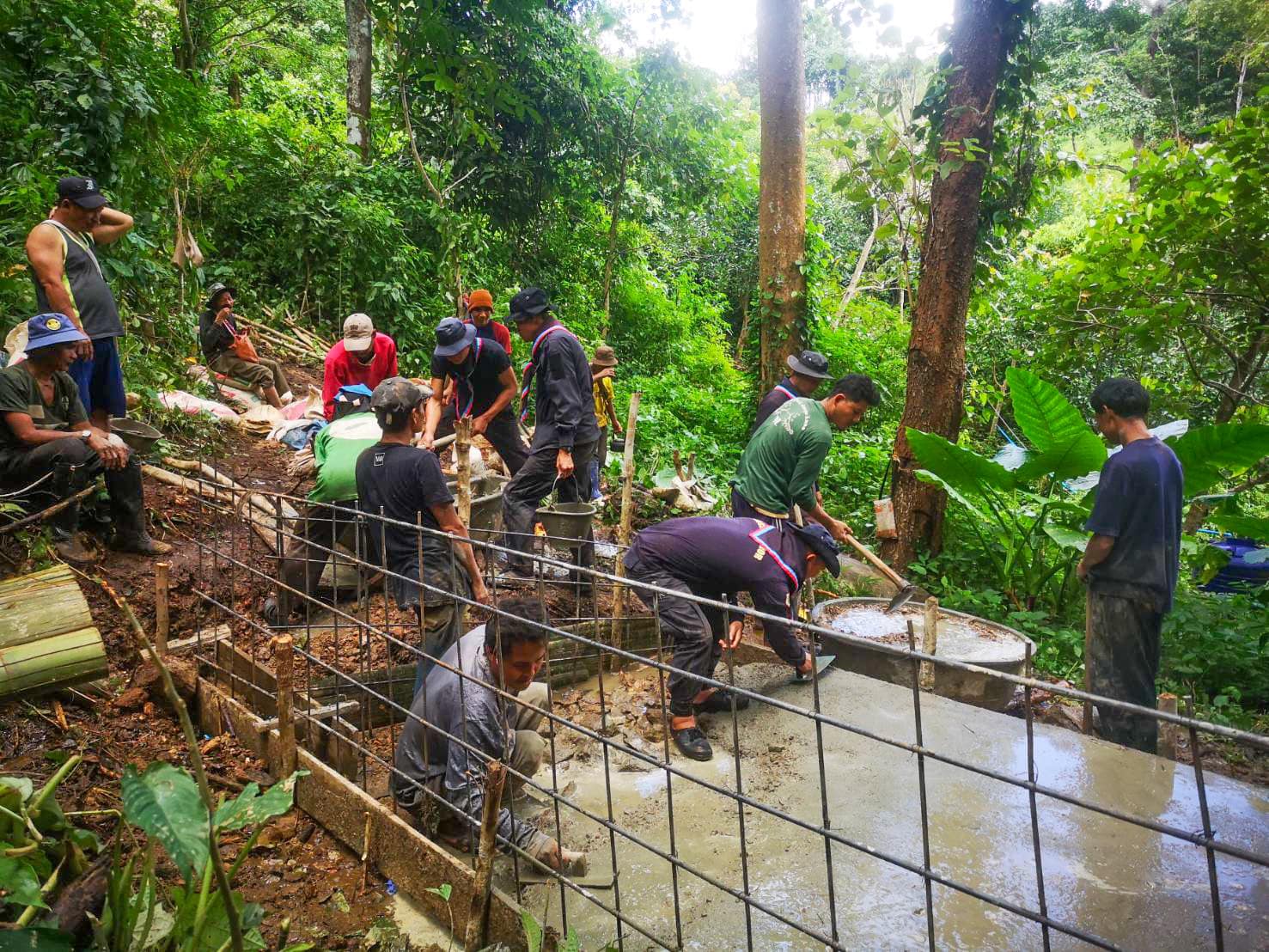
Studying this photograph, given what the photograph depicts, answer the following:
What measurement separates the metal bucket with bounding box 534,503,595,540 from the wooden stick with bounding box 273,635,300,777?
2.50 meters

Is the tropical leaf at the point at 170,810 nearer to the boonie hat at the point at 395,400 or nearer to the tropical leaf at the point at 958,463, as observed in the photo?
the boonie hat at the point at 395,400

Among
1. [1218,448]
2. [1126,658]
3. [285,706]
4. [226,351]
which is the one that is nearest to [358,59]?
[226,351]

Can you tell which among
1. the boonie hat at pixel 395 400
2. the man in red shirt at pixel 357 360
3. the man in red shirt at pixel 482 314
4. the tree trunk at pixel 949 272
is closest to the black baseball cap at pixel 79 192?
the man in red shirt at pixel 357 360

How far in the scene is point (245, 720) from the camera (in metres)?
3.66

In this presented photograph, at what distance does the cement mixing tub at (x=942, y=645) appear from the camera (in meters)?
4.83

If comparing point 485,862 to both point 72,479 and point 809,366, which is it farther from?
point 809,366

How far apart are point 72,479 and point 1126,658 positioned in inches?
219

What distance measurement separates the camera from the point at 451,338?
18.2ft

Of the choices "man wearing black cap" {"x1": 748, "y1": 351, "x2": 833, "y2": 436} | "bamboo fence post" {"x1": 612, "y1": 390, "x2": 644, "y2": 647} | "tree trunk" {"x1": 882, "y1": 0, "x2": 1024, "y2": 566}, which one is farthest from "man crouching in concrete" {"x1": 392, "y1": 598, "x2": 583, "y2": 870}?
"tree trunk" {"x1": 882, "y1": 0, "x2": 1024, "y2": 566}

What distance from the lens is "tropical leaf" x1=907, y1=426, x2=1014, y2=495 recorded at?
586cm

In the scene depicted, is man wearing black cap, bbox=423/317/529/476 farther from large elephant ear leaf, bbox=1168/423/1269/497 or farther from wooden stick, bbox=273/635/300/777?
large elephant ear leaf, bbox=1168/423/1269/497

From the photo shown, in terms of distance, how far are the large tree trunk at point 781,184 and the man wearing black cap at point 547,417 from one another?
4.03 m

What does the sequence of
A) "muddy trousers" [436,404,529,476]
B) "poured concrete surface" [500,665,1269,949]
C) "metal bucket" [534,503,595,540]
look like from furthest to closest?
"muddy trousers" [436,404,529,476], "metal bucket" [534,503,595,540], "poured concrete surface" [500,665,1269,949]

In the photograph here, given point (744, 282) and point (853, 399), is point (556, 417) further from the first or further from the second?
point (744, 282)
